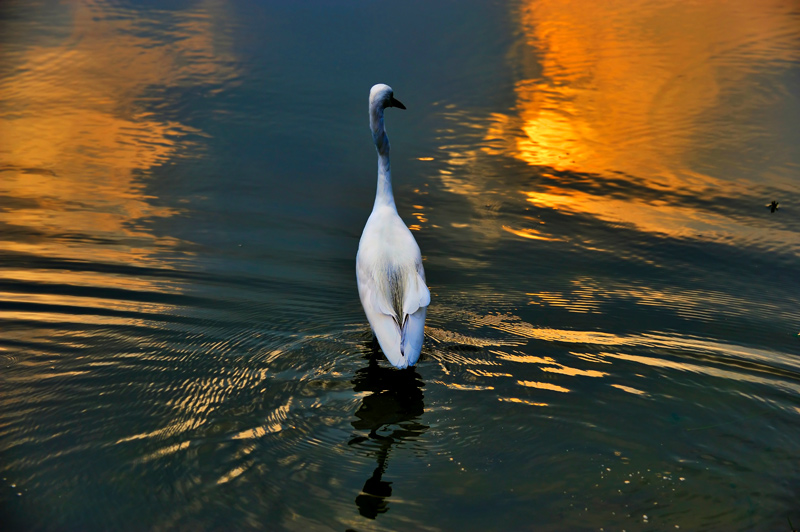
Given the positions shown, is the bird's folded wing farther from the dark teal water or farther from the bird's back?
the dark teal water

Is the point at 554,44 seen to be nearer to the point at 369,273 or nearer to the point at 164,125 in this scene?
the point at 164,125

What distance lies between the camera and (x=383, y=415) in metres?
3.62

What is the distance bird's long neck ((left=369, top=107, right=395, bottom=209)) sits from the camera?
15.9 ft

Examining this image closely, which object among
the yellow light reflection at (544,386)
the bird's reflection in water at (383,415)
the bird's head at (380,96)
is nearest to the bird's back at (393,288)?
the bird's reflection in water at (383,415)

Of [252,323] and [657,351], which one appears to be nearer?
[657,351]

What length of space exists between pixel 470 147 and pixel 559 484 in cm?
488

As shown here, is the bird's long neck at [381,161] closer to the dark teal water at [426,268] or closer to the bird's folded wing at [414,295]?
the dark teal water at [426,268]

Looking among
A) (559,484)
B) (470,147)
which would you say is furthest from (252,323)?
(470,147)

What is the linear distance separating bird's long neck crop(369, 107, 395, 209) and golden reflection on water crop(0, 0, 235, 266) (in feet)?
5.80

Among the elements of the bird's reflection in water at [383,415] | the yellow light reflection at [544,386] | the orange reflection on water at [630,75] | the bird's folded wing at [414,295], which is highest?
the orange reflection on water at [630,75]

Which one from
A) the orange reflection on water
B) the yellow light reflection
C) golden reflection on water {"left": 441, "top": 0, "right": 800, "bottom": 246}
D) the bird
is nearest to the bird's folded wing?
the bird

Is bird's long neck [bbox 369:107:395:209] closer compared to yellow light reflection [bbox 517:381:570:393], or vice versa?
yellow light reflection [bbox 517:381:570:393]

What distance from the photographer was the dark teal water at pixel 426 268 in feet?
10.3

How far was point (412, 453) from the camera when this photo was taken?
330cm
